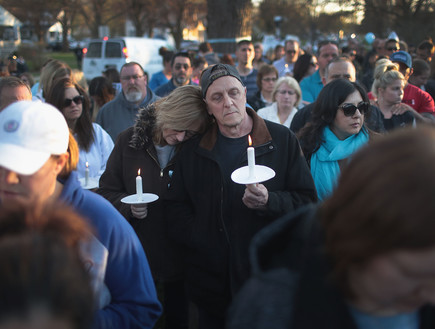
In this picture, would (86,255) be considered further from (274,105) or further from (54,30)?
(54,30)

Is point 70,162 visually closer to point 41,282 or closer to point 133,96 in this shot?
point 41,282

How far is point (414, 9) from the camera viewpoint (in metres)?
30.4

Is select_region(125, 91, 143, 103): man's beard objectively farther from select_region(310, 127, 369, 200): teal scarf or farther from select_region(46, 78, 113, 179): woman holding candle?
select_region(310, 127, 369, 200): teal scarf

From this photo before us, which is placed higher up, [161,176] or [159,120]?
[159,120]

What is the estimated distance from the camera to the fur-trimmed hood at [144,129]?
128 inches

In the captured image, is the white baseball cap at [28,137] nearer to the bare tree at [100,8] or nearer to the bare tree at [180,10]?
the bare tree at [100,8]

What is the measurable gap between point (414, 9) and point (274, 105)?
28935mm

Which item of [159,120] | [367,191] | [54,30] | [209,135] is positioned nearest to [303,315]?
[367,191]

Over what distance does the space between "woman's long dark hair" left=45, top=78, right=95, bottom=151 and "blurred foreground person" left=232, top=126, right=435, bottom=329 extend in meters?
2.95

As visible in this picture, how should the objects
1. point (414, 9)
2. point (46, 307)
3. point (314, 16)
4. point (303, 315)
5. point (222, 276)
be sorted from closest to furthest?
point (46, 307) → point (303, 315) → point (222, 276) → point (414, 9) → point (314, 16)

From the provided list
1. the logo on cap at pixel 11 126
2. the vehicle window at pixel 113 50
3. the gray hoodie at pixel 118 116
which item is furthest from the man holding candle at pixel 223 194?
the vehicle window at pixel 113 50

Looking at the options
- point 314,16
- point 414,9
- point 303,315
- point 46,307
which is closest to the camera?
point 46,307

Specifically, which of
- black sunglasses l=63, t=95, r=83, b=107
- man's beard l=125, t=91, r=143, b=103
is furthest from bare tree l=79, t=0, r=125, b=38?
black sunglasses l=63, t=95, r=83, b=107

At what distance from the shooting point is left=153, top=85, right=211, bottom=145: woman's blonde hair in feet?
10.0
